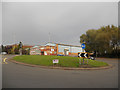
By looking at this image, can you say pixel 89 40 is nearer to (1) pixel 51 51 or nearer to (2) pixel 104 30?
(2) pixel 104 30

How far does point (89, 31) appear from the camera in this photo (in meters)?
44.2

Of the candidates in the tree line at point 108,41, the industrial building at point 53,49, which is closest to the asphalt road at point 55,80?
the tree line at point 108,41

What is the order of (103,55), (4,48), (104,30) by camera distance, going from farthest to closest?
(4,48), (103,55), (104,30)

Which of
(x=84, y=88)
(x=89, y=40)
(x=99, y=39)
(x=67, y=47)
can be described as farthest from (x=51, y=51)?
(x=84, y=88)

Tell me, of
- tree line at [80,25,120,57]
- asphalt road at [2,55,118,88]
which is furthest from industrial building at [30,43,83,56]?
asphalt road at [2,55,118,88]

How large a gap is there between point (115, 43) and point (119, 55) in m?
5.00

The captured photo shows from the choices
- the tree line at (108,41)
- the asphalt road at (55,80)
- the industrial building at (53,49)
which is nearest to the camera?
the asphalt road at (55,80)

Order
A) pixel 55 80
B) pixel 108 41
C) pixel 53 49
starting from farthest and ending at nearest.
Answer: pixel 53 49
pixel 108 41
pixel 55 80

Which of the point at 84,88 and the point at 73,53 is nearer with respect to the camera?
the point at 84,88

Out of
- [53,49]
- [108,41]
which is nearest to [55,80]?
[108,41]

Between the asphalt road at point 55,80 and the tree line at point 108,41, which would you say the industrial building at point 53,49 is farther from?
the asphalt road at point 55,80

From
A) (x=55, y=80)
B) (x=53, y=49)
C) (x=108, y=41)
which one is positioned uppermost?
(x=108, y=41)

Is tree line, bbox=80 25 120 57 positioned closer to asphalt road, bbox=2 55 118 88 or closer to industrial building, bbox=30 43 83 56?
industrial building, bbox=30 43 83 56

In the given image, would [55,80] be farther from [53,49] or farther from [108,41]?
[53,49]
